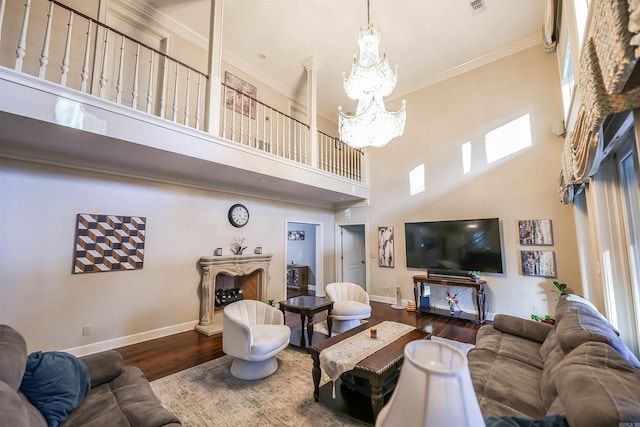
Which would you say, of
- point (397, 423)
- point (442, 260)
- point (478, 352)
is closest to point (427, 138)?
point (442, 260)

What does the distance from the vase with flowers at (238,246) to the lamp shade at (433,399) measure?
189 inches

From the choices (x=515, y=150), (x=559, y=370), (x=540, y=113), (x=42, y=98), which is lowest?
(x=559, y=370)

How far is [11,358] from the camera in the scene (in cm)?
146

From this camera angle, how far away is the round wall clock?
522 cm

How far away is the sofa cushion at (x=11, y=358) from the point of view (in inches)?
53.7

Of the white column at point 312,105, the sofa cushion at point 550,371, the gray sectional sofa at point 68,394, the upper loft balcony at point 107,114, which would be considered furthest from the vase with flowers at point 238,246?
the sofa cushion at point 550,371

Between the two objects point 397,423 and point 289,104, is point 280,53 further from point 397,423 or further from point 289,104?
point 397,423

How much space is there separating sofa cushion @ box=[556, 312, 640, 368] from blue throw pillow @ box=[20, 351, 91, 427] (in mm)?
3160

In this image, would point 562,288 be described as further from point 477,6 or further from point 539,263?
point 477,6

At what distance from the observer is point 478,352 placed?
241 centimetres

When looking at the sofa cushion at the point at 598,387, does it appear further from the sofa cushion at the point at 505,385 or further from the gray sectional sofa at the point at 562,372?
the sofa cushion at the point at 505,385

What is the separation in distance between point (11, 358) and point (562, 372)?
297cm

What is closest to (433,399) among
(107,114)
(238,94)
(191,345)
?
(107,114)

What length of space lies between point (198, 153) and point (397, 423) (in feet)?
11.9
